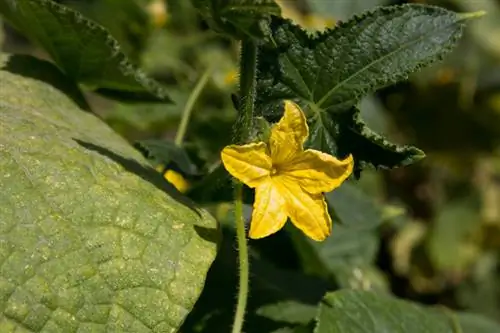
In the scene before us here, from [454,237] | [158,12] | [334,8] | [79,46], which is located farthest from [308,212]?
[454,237]

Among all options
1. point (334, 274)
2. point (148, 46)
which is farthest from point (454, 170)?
point (334, 274)

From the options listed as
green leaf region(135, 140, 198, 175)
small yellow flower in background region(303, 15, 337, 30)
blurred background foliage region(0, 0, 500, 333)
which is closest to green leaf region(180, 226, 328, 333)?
green leaf region(135, 140, 198, 175)

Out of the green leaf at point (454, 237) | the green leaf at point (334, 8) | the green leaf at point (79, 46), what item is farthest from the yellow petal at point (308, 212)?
the green leaf at point (454, 237)

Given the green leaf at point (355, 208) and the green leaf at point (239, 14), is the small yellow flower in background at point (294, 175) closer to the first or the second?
the green leaf at point (239, 14)

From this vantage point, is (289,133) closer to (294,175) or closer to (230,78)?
(294,175)

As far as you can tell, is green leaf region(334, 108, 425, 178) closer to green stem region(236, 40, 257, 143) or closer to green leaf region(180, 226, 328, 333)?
green stem region(236, 40, 257, 143)
